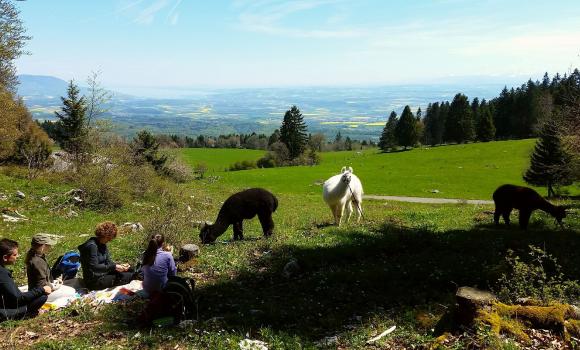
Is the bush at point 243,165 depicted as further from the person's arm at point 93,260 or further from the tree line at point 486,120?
the person's arm at point 93,260

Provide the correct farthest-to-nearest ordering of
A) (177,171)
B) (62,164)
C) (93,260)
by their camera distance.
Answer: (177,171), (62,164), (93,260)

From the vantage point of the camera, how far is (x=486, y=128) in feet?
335

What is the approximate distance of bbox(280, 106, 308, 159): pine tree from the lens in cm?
9425

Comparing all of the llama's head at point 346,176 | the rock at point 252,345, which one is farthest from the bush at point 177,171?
the rock at point 252,345

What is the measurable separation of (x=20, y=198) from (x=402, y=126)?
298 ft

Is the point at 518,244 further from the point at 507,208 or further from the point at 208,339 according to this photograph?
the point at 208,339

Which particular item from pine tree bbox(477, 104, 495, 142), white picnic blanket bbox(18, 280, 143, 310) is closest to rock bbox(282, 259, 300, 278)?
white picnic blanket bbox(18, 280, 143, 310)

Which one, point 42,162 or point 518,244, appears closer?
point 518,244

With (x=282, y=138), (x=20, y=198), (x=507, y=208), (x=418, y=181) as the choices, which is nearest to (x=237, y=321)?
(x=507, y=208)

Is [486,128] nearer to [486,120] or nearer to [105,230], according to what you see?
[486,120]

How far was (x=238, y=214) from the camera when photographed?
15188mm

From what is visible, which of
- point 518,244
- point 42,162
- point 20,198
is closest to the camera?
point 518,244

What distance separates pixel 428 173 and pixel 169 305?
6569 cm

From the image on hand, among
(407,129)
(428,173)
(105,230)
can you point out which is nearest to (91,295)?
(105,230)
